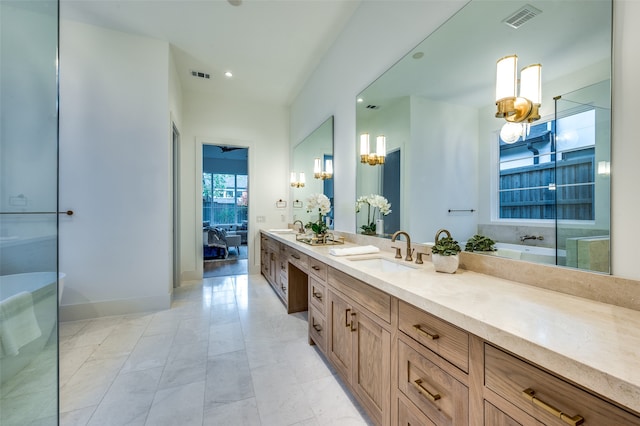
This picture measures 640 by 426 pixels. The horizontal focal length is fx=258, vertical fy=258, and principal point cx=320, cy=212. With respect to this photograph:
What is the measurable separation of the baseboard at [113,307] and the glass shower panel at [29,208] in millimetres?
1795

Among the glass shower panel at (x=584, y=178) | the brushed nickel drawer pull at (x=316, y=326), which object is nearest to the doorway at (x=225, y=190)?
the brushed nickel drawer pull at (x=316, y=326)

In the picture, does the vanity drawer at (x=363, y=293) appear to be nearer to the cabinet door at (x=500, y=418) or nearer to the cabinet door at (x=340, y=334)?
the cabinet door at (x=340, y=334)

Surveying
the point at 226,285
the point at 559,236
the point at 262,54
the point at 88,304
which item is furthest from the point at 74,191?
the point at 559,236

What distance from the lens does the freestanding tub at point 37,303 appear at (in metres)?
1.23

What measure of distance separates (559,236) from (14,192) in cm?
254

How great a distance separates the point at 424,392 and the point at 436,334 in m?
0.25

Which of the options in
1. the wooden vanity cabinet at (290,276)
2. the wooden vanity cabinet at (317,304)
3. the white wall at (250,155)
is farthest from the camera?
the white wall at (250,155)

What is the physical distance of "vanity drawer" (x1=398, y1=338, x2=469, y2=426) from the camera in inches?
34.7

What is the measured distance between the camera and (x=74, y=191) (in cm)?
282

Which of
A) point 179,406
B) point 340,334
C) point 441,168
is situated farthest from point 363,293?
point 179,406

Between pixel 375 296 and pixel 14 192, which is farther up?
pixel 14 192

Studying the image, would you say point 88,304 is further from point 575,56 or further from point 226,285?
point 575,56

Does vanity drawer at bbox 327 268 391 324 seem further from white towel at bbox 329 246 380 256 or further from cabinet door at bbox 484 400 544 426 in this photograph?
cabinet door at bbox 484 400 544 426

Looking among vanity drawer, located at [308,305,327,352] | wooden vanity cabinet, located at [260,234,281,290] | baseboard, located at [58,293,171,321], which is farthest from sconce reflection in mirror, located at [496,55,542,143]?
baseboard, located at [58,293,171,321]
